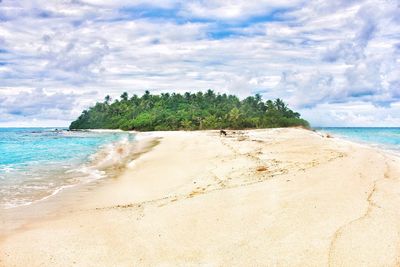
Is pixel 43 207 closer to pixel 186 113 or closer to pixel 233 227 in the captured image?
pixel 233 227

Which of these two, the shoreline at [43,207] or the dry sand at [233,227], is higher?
the dry sand at [233,227]

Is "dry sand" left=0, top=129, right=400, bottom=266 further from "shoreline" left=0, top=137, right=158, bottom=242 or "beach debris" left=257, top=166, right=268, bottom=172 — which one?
"beach debris" left=257, top=166, right=268, bottom=172

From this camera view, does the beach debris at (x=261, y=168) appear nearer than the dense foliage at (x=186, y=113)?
Yes

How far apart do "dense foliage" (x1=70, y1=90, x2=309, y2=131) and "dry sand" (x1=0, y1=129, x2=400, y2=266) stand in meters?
92.7

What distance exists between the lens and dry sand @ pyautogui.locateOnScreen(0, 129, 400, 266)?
285 inches

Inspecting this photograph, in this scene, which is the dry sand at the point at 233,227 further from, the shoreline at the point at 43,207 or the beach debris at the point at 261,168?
the beach debris at the point at 261,168

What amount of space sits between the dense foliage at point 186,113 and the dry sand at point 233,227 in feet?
304

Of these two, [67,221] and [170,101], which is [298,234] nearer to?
[67,221]

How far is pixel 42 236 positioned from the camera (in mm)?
9094

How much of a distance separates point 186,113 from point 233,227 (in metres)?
118

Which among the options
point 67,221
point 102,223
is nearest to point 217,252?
point 102,223

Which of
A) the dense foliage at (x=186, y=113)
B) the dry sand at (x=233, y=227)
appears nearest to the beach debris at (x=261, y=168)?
the dry sand at (x=233, y=227)

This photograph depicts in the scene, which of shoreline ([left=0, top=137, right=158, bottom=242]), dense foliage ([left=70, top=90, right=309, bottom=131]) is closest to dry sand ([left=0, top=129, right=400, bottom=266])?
shoreline ([left=0, top=137, right=158, bottom=242])

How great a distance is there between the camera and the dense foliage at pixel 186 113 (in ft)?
363
